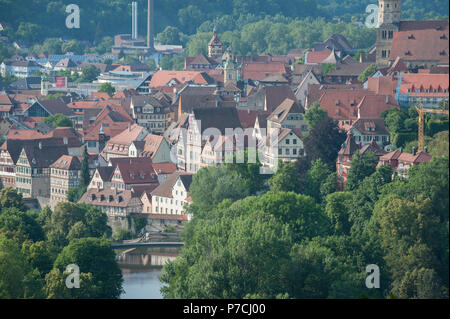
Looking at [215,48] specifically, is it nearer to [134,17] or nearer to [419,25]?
[134,17]

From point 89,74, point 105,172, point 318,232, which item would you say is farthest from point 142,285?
point 89,74

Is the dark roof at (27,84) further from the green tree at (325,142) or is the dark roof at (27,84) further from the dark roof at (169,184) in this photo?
the green tree at (325,142)

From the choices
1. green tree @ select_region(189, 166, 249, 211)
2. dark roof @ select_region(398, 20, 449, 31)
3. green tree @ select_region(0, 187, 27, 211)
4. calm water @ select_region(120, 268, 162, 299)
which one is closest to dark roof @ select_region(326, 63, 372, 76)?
dark roof @ select_region(398, 20, 449, 31)

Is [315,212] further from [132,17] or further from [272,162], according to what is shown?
[132,17]

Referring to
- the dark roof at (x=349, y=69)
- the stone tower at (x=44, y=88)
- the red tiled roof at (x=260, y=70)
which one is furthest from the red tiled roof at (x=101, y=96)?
the dark roof at (x=349, y=69)

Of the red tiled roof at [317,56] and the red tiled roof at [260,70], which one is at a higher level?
the red tiled roof at [317,56]

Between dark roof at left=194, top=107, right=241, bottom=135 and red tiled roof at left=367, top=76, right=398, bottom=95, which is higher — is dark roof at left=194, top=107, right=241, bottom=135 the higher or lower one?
the lower one

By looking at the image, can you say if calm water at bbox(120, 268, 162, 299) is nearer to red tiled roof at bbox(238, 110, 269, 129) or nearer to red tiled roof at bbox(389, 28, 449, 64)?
red tiled roof at bbox(238, 110, 269, 129)
